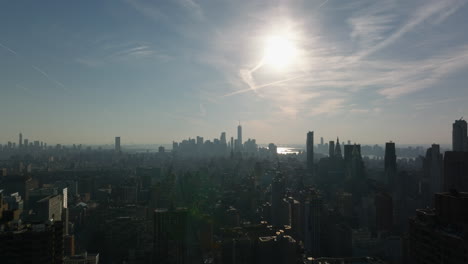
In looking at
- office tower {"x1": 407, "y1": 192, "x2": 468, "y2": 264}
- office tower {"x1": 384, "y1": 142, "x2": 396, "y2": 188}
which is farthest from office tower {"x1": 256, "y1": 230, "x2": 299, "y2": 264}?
office tower {"x1": 384, "y1": 142, "x2": 396, "y2": 188}

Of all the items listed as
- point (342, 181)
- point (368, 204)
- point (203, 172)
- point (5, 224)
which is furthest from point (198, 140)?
point (5, 224)

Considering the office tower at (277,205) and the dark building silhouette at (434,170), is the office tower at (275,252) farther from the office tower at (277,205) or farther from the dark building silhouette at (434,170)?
the dark building silhouette at (434,170)

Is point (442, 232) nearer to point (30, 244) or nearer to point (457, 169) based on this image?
point (30, 244)

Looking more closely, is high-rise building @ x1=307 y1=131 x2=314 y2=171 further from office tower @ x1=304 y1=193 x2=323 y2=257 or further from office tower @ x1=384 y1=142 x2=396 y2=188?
office tower @ x1=304 y1=193 x2=323 y2=257

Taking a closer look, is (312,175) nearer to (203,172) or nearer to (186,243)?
(203,172)

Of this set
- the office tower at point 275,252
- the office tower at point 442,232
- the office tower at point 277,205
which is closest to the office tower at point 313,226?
the office tower at point 277,205

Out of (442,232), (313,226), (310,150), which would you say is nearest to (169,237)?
(313,226)
